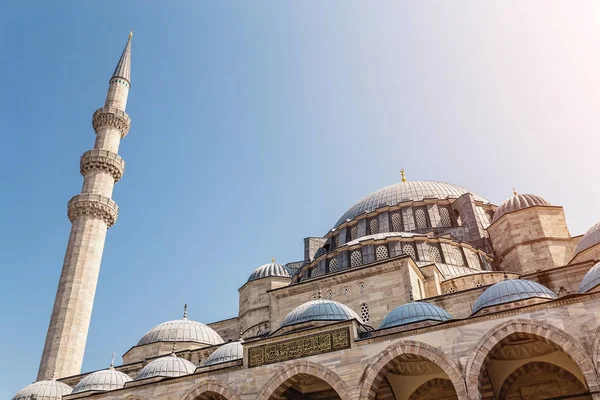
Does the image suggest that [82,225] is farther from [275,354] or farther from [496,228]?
[496,228]

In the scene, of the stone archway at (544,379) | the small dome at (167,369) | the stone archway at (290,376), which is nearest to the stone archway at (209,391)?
the stone archway at (290,376)

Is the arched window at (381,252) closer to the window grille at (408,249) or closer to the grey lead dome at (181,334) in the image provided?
the window grille at (408,249)

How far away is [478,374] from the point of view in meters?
9.81

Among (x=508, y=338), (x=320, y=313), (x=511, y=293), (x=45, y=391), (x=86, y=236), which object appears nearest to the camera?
(x=508, y=338)

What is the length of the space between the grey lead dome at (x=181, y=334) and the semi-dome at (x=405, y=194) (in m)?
8.87

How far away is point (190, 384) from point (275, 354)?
96.1 inches

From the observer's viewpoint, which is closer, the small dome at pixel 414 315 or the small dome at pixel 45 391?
the small dome at pixel 414 315

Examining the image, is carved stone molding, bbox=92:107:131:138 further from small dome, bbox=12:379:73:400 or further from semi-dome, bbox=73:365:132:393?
semi-dome, bbox=73:365:132:393

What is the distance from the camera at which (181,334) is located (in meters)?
18.7

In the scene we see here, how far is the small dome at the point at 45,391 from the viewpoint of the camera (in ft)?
52.9

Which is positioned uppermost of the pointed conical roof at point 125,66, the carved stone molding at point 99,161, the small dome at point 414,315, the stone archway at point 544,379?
the pointed conical roof at point 125,66

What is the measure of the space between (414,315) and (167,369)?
6.87m

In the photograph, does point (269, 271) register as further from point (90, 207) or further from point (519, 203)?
point (519, 203)

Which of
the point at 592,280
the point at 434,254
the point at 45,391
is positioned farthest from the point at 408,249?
the point at 45,391
